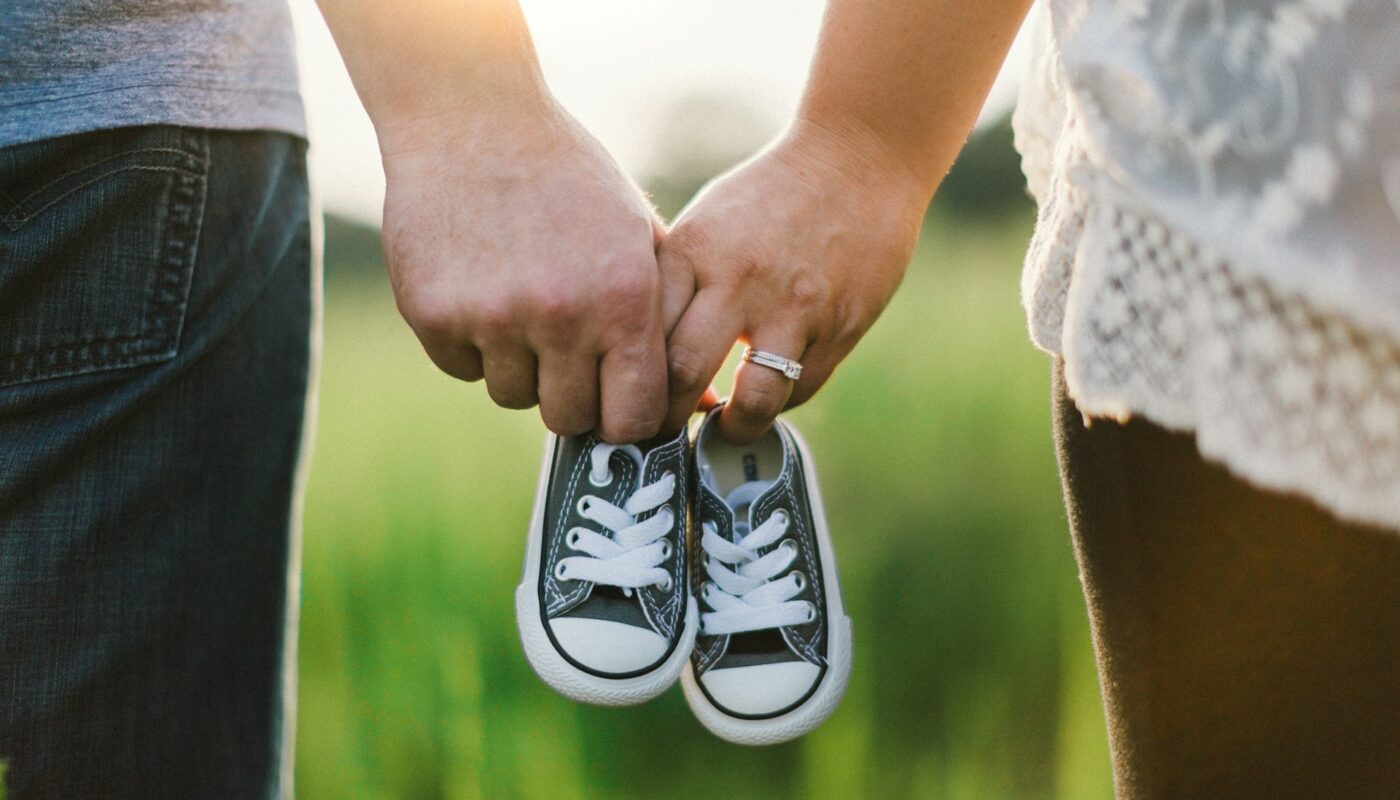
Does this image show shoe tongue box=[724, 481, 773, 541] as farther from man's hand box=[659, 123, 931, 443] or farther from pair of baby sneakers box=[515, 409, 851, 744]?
man's hand box=[659, 123, 931, 443]

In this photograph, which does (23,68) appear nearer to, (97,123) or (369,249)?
(97,123)

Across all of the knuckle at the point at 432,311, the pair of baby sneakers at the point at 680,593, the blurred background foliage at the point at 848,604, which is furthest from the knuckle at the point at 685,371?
the blurred background foliage at the point at 848,604

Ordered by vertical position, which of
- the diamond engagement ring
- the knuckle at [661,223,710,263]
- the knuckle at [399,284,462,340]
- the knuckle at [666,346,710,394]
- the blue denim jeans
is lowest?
the blue denim jeans

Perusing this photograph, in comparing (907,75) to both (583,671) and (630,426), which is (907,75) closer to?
(630,426)

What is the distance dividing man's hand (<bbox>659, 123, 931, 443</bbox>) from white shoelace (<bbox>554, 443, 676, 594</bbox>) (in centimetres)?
11

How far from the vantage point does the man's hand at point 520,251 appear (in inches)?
32.9

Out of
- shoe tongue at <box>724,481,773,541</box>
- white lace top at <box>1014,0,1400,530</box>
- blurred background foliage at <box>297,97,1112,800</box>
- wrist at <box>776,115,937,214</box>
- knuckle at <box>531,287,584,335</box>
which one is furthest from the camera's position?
blurred background foliage at <box>297,97,1112,800</box>

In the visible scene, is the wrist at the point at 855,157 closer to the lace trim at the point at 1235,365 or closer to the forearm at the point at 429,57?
the forearm at the point at 429,57

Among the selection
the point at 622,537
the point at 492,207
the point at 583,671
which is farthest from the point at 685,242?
the point at 583,671

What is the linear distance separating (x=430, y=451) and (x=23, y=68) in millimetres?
1541

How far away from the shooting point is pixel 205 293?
0.97 meters

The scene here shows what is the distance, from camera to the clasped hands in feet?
2.76

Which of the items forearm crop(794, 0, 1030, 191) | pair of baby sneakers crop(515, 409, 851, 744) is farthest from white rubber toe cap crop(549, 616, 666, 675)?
forearm crop(794, 0, 1030, 191)

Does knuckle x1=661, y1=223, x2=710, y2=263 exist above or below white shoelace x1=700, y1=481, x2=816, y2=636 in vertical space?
above
